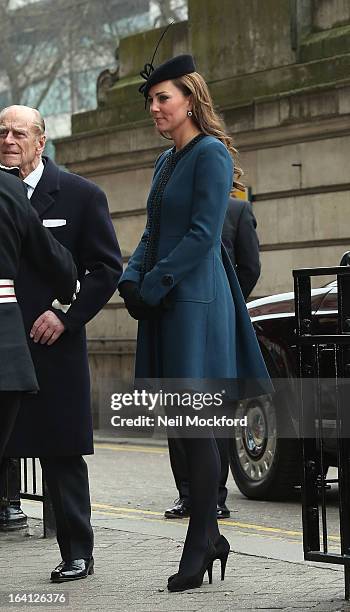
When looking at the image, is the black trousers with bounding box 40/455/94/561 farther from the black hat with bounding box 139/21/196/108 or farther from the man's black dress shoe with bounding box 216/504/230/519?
the man's black dress shoe with bounding box 216/504/230/519

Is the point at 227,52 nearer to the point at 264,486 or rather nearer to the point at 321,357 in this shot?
the point at 264,486

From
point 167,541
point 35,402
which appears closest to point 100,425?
point 167,541

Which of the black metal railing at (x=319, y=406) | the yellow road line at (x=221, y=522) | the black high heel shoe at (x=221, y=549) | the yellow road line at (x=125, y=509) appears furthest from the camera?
the yellow road line at (x=125, y=509)

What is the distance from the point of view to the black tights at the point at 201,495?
5840mm

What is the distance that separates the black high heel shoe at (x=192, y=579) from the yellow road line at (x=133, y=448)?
8.80m

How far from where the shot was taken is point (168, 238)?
6.01 metres

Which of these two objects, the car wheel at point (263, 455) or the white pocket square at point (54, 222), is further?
the car wheel at point (263, 455)

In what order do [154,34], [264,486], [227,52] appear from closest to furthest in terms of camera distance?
[264,486], [227,52], [154,34]

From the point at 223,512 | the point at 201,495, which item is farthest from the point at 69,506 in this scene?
the point at 223,512

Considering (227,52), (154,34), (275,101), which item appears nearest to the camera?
(275,101)

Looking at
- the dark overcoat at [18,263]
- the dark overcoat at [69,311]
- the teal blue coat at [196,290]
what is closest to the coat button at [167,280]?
the teal blue coat at [196,290]

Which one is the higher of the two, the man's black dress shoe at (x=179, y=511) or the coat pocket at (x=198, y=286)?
the coat pocket at (x=198, y=286)

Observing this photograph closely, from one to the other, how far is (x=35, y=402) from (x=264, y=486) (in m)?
3.82

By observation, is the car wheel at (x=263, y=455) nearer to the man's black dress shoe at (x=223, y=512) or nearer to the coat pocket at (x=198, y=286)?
the man's black dress shoe at (x=223, y=512)
